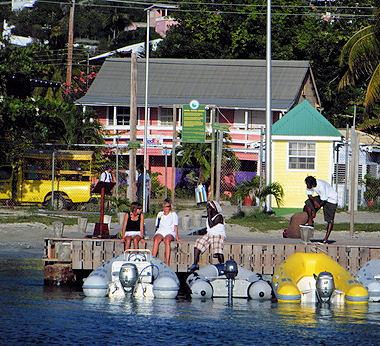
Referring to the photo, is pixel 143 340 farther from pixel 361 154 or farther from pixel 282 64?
pixel 282 64

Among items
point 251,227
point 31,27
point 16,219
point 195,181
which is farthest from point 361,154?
point 31,27

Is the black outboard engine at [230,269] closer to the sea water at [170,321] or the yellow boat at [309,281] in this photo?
the sea water at [170,321]

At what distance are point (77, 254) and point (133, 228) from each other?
1.43m

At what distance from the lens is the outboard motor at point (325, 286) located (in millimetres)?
17250

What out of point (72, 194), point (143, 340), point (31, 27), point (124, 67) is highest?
point (31, 27)

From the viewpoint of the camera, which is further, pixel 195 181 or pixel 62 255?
pixel 195 181

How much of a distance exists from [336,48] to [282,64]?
6.02 m

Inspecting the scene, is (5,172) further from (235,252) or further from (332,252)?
(332,252)

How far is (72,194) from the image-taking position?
3198cm

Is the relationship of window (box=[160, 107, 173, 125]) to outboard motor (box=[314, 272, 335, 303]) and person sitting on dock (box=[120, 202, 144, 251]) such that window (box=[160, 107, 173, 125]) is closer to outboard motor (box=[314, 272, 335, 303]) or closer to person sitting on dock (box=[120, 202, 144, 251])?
person sitting on dock (box=[120, 202, 144, 251])

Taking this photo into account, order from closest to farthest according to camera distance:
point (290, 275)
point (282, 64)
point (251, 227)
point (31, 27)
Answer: point (290, 275) → point (251, 227) → point (282, 64) → point (31, 27)

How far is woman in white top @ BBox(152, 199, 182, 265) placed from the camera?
19.4m

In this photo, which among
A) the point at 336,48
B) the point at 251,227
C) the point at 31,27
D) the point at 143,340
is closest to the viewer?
the point at 143,340

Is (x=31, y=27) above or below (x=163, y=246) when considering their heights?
above
